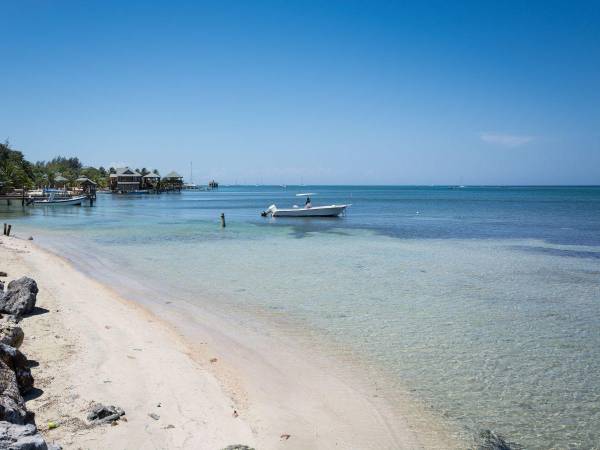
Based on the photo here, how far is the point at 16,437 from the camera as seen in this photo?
3.49m

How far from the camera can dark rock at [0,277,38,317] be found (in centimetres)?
884

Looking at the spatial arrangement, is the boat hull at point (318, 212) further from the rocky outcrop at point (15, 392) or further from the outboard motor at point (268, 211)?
the rocky outcrop at point (15, 392)

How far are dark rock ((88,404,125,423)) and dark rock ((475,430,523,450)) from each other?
434cm

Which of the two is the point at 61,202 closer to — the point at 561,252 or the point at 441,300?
the point at 561,252

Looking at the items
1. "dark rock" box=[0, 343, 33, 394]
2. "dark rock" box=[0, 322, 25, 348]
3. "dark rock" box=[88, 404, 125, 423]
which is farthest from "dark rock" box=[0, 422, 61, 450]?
"dark rock" box=[0, 322, 25, 348]

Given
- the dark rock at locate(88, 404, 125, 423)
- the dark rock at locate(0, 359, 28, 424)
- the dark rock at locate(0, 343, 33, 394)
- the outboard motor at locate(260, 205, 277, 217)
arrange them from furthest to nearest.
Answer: the outboard motor at locate(260, 205, 277, 217)
the dark rock at locate(0, 343, 33, 394)
the dark rock at locate(88, 404, 125, 423)
the dark rock at locate(0, 359, 28, 424)

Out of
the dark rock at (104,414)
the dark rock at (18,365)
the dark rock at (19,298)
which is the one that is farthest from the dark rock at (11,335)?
the dark rock at (19,298)

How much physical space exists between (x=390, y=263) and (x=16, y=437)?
16.1 metres

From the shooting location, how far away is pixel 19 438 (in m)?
3.49

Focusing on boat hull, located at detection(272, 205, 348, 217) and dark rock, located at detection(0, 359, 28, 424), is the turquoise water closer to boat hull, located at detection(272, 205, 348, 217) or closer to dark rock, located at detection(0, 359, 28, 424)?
dark rock, located at detection(0, 359, 28, 424)

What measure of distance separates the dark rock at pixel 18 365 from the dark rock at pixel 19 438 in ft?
6.34

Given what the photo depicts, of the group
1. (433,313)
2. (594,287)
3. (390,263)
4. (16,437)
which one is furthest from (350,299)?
(16,437)

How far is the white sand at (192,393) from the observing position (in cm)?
509

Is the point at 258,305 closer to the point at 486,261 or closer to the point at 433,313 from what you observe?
the point at 433,313
